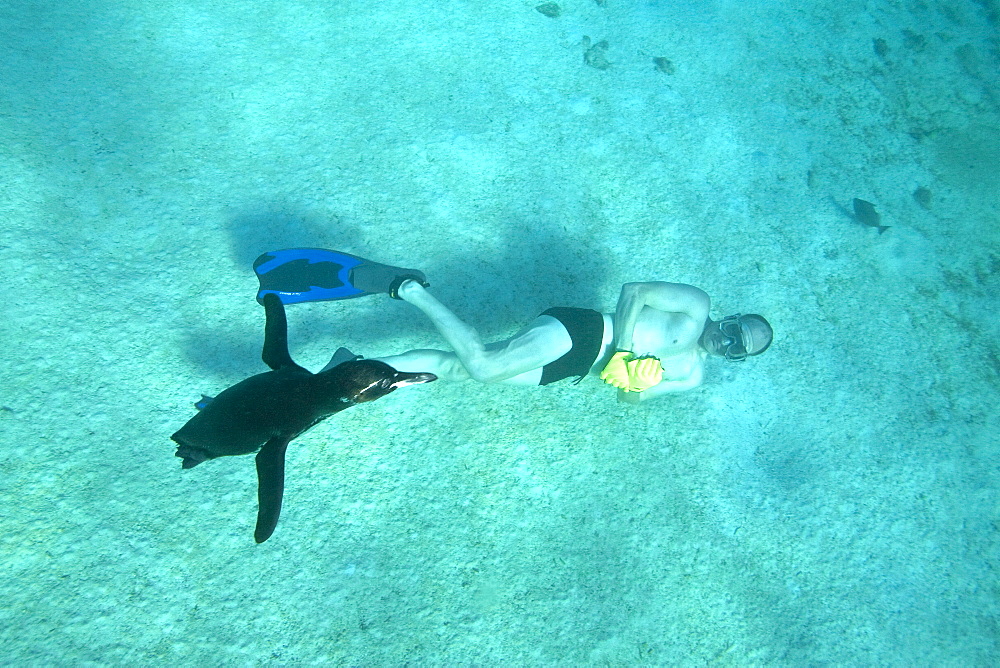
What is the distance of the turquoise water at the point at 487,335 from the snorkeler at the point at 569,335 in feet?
1.50

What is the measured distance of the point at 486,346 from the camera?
3.45 meters

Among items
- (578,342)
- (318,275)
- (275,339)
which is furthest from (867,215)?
(275,339)

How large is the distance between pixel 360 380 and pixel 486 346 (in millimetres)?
1154

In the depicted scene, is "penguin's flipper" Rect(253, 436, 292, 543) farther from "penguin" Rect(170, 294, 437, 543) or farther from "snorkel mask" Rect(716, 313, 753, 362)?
"snorkel mask" Rect(716, 313, 753, 362)

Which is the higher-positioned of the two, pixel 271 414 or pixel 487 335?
pixel 271 414

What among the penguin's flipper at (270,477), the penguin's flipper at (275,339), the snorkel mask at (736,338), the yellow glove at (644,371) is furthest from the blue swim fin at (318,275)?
the snorkel mask at (736,338)

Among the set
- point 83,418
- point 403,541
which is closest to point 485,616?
point 403,541

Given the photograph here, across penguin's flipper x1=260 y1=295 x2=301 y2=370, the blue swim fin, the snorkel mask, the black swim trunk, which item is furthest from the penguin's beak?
the snorkel mask

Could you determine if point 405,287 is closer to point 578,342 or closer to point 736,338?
point 578,342

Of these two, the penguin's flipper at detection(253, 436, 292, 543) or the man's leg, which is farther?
the man's leg

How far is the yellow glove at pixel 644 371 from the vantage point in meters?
3.60

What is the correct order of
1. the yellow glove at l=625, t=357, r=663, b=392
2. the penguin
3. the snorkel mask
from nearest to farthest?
the penguin
the yellow glove at l=625, t=357, r=663, b=392
the snorkel mask

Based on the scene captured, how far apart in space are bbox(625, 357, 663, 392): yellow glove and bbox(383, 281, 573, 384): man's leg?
0.54 metres

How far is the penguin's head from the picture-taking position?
249cm
